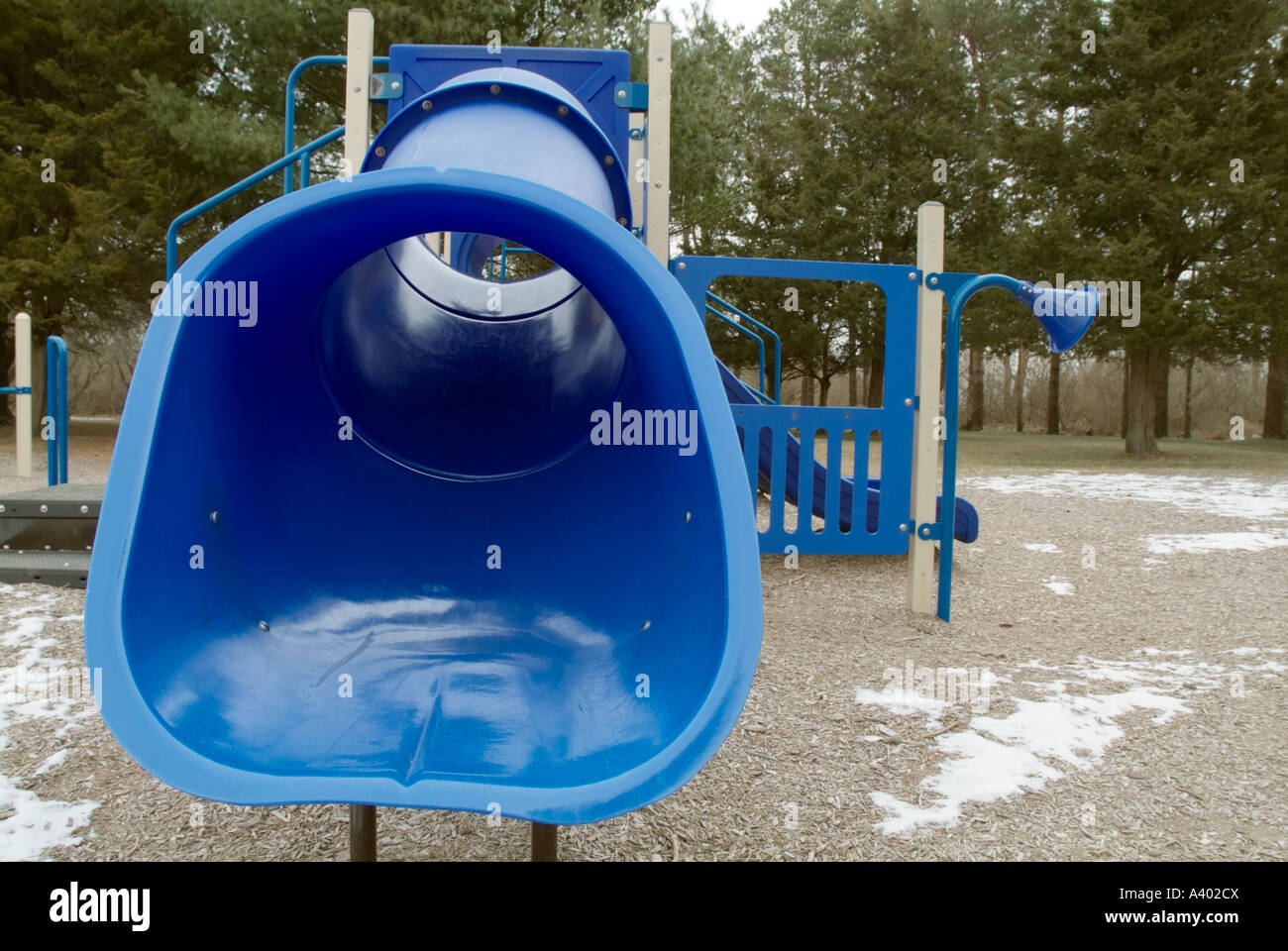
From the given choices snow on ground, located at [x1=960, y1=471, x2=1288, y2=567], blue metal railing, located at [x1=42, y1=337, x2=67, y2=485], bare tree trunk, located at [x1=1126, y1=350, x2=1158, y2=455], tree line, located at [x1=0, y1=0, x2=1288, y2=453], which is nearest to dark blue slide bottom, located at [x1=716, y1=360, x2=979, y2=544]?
snow on ground, located at [x1=960, y1=471, x2=1288, y2=567]

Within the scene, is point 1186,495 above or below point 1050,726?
above

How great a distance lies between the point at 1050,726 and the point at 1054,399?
17163mm

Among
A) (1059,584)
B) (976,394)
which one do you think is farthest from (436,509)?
(976,394)

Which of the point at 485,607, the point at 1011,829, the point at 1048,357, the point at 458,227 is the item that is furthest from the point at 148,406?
the point at 1048,357

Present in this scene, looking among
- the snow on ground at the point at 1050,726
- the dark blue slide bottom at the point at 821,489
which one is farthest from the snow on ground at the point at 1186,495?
the snow on ground at the point at 1050,726

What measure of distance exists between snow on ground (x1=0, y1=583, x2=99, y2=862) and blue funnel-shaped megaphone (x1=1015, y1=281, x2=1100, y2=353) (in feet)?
9.50

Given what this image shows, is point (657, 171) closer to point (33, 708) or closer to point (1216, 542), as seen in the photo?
point (33, 708)

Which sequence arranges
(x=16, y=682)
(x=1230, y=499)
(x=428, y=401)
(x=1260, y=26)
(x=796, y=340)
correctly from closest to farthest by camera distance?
1. (x=428, y=401)
2. (x=16, y=682)
3. (x=1230, y=499)
4. (x=1260, y=26)
5. (x=796, y=340)

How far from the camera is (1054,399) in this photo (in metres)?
17.7

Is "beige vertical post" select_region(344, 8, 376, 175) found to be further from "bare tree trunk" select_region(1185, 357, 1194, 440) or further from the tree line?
"bare tree trunk" select_region(1185, 357, 1194, 440)

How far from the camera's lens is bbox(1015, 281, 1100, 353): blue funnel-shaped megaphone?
2.87 m

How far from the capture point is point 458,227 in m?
1.66

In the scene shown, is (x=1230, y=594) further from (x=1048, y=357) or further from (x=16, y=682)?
(x=1048, y=357)

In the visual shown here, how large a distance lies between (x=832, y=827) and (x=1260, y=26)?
45.7 ft
